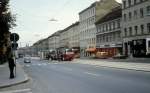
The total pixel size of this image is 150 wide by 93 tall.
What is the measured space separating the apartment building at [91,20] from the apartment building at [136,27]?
77.5ft

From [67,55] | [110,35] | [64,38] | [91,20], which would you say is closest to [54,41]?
[64,38]

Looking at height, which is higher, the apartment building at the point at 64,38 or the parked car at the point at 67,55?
the apartment building at the point at 64,38

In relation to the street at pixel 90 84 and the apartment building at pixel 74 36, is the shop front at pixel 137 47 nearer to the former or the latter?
the street at pixel 90 84

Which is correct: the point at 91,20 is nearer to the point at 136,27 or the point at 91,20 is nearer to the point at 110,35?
the point at 110,35

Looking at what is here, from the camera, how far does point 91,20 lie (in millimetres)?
102625

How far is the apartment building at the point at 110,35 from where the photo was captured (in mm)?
76750

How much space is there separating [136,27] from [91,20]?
37.2 m

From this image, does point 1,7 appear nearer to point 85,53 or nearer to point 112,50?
point 112,50

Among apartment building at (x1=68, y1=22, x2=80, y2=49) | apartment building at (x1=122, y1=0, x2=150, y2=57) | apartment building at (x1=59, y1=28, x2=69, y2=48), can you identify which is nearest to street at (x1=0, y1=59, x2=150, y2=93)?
apartment building at (x1=122, y1=0, x2=150, y2=57)

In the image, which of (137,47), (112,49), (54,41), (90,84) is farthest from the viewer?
(54,41)

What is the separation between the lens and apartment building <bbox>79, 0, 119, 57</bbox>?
98.6 metres

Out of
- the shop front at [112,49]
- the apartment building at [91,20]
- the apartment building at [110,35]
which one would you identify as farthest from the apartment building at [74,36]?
the shop front at [112,49]

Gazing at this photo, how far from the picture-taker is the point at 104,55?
76.2 metres

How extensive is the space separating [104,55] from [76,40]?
47.0m
